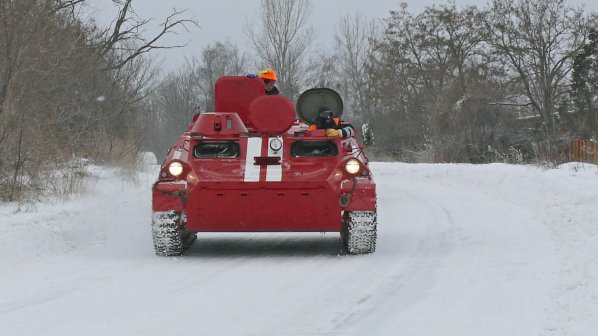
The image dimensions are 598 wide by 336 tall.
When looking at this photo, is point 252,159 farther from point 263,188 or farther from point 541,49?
point 541,49

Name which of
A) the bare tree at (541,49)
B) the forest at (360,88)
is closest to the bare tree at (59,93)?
the forest at (360,88)

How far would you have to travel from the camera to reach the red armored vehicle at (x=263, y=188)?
8.23 metres

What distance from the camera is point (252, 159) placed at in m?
8.59

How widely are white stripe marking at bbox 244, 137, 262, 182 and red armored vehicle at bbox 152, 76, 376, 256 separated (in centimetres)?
1

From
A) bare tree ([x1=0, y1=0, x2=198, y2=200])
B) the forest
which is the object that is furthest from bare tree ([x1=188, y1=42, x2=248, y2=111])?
bare tree ([x1=0, y1=0, x2=198, y2=200])

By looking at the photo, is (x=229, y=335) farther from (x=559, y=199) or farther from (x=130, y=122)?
(x=130, y=122)

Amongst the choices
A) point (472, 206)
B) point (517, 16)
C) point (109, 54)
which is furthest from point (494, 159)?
point (472, 206)

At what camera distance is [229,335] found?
15.7 feet

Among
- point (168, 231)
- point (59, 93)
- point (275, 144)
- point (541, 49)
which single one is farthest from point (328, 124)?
point (541, 49)

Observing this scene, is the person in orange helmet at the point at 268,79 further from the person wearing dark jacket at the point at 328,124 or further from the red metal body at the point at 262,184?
the red metal body at the point at 262,184

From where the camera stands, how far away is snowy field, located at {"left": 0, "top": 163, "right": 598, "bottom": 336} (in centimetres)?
505

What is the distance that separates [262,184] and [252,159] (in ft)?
1.50

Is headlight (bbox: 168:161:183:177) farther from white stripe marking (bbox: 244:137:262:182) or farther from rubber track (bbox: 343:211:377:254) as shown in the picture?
rubber track (bbox: 343:211:377:254)

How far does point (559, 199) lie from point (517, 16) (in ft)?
121
